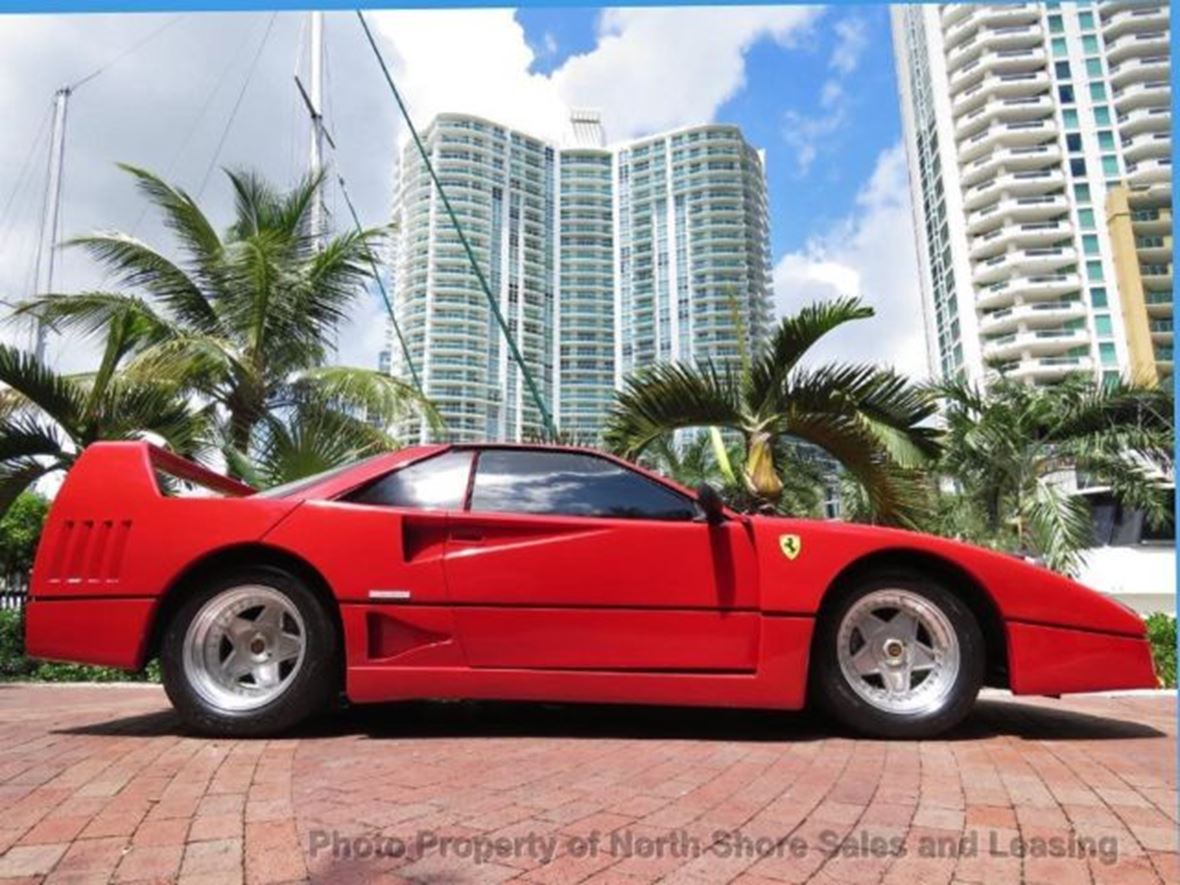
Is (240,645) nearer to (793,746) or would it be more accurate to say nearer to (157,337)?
(793,746)

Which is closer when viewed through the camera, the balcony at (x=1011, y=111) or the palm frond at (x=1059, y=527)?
the palm frond at (x=1059, y=527)

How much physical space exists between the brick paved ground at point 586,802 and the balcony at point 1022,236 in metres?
77.4

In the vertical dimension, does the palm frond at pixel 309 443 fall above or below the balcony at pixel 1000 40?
below

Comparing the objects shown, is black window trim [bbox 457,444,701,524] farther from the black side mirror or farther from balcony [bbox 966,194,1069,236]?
balcony [bbox 966,194,1069,236]

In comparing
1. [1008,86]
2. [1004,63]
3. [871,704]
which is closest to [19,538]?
[871,704]

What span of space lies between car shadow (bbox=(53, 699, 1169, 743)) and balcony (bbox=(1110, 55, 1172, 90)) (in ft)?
289

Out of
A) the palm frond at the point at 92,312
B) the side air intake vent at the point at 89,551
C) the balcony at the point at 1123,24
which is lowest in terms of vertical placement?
the side air intake vent at the point at 89,551

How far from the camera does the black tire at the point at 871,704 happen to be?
125 inches

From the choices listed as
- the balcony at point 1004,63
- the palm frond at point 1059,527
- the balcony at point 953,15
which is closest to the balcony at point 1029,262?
the balcony at point 1004,63

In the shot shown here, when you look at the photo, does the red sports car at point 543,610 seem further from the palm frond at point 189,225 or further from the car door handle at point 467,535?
the palm frond at point 189,225

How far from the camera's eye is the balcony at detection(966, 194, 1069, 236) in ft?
227

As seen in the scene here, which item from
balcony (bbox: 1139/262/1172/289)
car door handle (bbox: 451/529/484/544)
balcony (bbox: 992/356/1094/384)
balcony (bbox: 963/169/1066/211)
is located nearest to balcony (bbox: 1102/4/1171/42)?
balcony (bbox: 963/169/1066/211)

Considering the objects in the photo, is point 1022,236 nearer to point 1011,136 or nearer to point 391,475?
point 1011,136

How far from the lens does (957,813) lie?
223 cm
